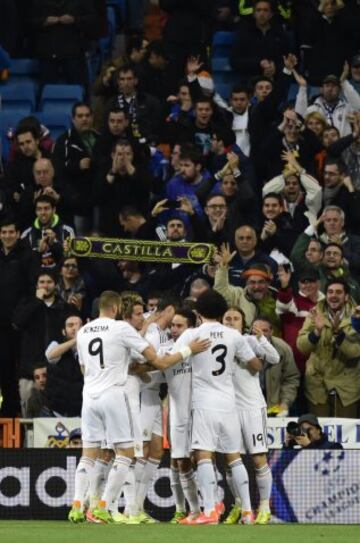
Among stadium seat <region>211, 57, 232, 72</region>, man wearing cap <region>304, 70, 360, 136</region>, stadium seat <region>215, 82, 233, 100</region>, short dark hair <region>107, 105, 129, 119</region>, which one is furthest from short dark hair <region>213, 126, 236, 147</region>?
stadium seat <region>211, 57, 232, 72</region>

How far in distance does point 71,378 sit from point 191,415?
357 cm

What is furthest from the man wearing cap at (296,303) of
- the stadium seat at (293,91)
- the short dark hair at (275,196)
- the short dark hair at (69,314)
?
the stadium seat at (293,91)

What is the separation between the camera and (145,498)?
19.6m

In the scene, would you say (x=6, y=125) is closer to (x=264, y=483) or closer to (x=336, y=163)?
(x=336, y=163)

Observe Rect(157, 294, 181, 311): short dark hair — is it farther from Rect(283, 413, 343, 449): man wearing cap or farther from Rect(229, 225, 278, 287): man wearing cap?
Rect(229, 225, 278, 287): man wearing cap

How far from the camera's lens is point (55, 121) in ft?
88.8

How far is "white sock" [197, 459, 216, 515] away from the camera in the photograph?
17.2m

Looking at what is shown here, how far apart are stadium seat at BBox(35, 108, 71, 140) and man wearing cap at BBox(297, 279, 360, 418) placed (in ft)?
24.8

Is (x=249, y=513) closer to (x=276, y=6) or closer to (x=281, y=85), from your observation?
(x=281, y=85)

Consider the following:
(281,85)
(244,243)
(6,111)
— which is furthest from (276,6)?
(244,243)

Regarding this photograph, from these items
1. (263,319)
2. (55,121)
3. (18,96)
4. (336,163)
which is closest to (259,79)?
(336,163)

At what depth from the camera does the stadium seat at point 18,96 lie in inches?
1082

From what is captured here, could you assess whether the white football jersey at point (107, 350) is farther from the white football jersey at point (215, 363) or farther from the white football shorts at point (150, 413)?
the white football shorts at point (150, 413)

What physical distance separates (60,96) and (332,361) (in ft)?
27.1
